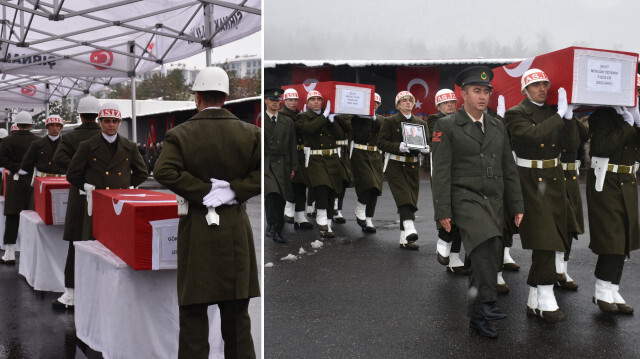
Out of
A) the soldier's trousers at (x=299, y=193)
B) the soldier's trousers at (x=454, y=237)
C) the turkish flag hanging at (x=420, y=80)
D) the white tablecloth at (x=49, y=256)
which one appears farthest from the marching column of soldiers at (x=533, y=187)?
the turkish flag hanging at (x=420, y=80)

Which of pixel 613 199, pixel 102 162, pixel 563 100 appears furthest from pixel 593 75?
pixel 102 162

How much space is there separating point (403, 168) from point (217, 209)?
5.42 meters

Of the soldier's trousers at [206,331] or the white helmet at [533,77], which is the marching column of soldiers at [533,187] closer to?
the white helmet at [533,77]

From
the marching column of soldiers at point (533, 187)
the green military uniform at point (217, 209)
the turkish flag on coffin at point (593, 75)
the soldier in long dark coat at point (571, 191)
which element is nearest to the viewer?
the green military uniform at point (217, 209)

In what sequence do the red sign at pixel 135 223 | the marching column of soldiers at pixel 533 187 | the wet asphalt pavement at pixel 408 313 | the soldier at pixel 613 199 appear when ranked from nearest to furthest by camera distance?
the red sign at pixel 135 223 < the wet asphalt pavement at pixel 408 313 < the marching column of soldiers at pixel 533 187 < the soldier at pixel 613 199

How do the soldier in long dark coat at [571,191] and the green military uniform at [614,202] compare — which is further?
the soldier in long dark coat at [571,191]

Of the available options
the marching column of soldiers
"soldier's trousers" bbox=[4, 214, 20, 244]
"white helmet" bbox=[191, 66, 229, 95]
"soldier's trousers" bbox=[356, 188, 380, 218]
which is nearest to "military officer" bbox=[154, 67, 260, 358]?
"white helmet" bbox=[191, 66, 229, 95]

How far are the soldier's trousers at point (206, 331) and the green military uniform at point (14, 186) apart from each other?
236 inches

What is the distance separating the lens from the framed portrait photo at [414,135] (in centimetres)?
850

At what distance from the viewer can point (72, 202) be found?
611cm

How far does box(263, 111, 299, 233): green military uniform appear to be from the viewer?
8734 millimetres

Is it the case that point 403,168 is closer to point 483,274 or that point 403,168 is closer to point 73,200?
point 483,274

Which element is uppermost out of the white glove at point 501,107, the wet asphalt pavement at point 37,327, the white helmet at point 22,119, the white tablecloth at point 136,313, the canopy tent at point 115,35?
the canopy tent at point 115,35

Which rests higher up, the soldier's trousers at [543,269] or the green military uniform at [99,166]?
the green military uniform at [99,166]
